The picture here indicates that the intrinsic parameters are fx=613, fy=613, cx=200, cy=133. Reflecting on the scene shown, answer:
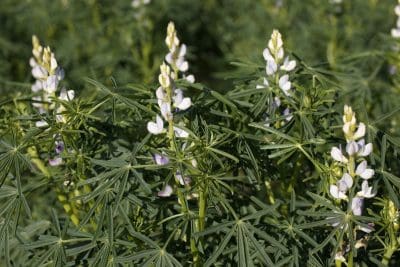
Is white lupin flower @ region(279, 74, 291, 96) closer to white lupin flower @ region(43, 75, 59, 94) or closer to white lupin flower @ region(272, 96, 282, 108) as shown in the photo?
white lupin flower @ region(272, 96, 282, 108)

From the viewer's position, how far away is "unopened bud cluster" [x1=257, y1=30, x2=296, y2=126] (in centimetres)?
234

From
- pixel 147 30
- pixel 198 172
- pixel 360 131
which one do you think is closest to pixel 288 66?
pixel 360 131

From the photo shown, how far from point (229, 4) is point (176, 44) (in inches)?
157

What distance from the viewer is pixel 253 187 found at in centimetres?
258

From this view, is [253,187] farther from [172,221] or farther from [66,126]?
[66,126]

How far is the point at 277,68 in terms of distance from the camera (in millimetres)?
2387

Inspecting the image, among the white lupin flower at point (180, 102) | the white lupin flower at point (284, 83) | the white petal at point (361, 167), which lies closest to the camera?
the white petal at point (361, 167)

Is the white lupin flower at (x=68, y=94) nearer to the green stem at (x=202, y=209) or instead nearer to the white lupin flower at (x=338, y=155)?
the green stem at (x=202, y=209)

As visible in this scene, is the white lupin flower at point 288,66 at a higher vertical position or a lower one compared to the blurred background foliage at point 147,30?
higher

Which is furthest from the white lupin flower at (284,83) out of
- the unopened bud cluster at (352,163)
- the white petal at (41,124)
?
the white petal at (41,124)

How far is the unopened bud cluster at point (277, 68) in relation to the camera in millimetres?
2338

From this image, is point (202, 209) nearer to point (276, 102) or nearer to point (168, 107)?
point (168, 107)

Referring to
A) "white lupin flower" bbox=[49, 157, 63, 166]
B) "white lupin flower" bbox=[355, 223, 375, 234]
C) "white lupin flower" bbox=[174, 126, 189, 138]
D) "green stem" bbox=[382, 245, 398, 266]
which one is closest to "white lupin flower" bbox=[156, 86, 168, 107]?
"white lupin flower" bbox=[174, 126, 189, 138]

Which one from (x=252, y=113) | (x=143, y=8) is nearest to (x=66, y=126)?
(x=252, y=113)
